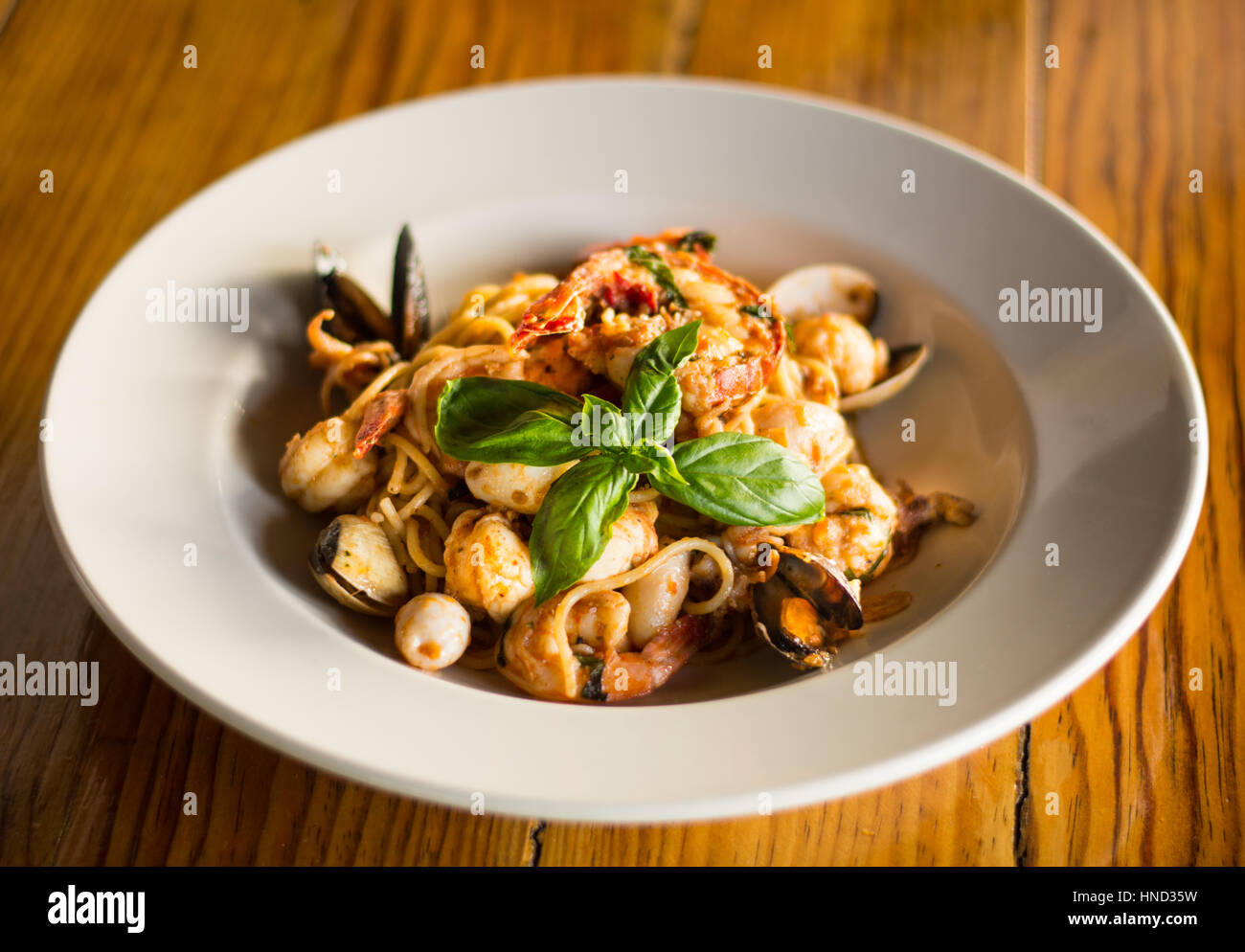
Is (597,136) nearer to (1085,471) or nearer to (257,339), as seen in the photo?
(257,339)

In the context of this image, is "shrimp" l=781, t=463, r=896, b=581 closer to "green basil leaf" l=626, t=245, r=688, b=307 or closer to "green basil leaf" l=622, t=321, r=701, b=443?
"green basil leaf" l=622, t=321, r=701, b=443

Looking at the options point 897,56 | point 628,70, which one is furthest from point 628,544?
point 897,56

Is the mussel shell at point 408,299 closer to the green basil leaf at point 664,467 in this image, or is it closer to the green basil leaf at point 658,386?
the green basil leaf at point 658,386

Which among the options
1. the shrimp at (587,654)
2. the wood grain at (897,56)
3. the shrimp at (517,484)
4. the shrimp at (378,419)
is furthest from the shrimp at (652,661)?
the wood grain at (897,56)

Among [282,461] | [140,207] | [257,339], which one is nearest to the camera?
[282,461]

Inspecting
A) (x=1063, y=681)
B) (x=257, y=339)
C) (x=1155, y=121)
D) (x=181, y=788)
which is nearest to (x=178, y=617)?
(x=181, y=788)
